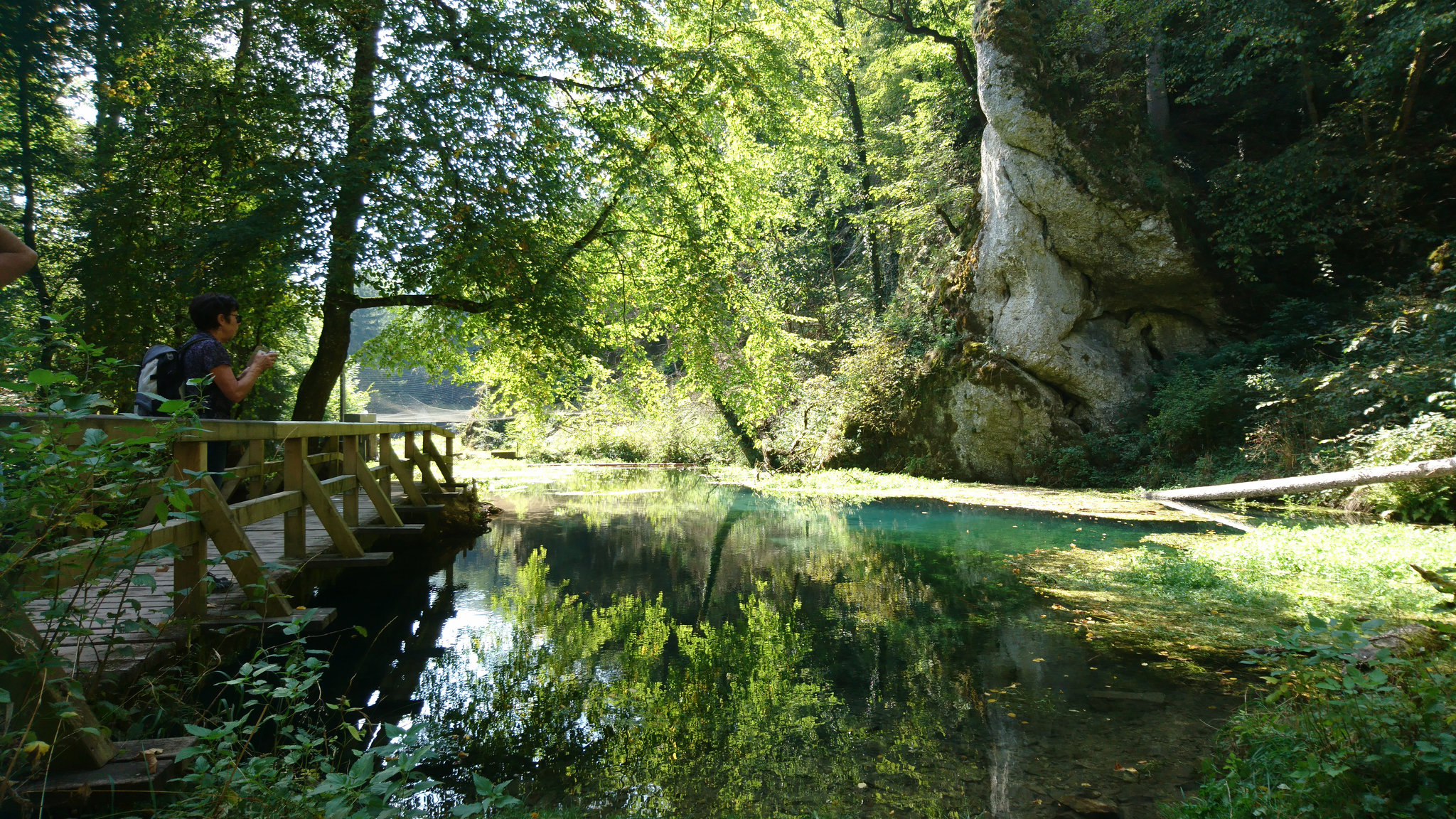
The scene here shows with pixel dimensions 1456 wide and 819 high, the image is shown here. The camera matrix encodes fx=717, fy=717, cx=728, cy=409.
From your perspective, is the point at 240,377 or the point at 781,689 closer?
the point at 240,377

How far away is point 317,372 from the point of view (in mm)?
9477

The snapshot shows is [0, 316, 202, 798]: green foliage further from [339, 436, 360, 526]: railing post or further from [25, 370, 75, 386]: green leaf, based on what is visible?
[339, 436, 360, 526]: railing post

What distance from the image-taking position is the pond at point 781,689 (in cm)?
372

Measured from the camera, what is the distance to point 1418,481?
28.7ft

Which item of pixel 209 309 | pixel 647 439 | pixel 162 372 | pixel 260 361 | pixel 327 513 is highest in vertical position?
pixel 209 309

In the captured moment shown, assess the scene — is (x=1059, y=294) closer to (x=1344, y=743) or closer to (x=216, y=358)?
(x=1344, y=743)

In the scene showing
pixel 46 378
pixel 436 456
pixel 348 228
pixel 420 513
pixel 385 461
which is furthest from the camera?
pixel 436 456

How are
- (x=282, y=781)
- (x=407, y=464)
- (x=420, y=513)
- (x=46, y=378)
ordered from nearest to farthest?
1. (x=46, y=378)
2. (x=282, y=781)
3. (x=407, y=464)
4. (x=420, y=513)

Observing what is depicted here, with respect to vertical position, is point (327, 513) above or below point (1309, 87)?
below

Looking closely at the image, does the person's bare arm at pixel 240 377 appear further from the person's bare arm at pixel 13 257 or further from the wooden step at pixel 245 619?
the person's bare arm at pixel 13 257

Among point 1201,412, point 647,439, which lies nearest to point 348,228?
point 1201,412

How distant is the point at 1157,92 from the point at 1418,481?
1232 centimetres

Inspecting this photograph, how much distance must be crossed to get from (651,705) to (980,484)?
14.0 m

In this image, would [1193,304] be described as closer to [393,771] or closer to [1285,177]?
[1285,177]
